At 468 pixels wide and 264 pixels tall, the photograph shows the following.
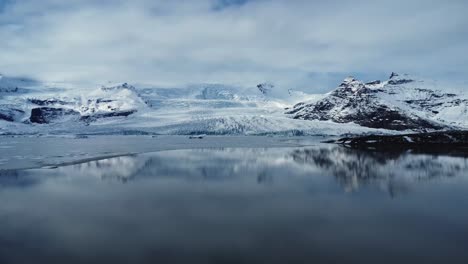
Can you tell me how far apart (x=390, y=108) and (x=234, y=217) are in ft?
457

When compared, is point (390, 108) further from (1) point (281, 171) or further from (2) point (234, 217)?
(2) point (234, 217)

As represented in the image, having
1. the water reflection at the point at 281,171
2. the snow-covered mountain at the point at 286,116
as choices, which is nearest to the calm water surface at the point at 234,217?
the water reflection at the point at 281,171

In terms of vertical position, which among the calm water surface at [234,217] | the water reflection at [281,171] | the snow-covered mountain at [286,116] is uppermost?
the snow-covered mountain at [286,116]

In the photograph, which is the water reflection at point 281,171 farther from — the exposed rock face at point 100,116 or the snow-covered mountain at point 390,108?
the exposed rock face at point 100,116

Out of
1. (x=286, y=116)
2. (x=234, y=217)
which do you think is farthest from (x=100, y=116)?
(x=234, y=217)

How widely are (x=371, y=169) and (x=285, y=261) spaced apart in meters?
16.1

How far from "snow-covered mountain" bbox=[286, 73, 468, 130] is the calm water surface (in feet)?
365

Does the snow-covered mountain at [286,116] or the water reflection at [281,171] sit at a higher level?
the snow-covered mountain at [286,116]

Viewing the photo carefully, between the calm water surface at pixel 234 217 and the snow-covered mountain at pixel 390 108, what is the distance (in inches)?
4378

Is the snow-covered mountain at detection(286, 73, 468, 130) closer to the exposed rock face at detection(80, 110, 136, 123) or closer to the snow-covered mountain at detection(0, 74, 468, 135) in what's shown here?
the snow-covered mountain at detection(0, 74, 468, 135)

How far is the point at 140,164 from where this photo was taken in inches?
1050

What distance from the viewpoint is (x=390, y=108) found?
142 m

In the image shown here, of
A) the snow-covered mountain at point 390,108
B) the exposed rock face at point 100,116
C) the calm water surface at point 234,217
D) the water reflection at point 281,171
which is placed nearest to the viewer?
the calm water surface at point 234,217

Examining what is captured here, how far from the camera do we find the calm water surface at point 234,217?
914cm
